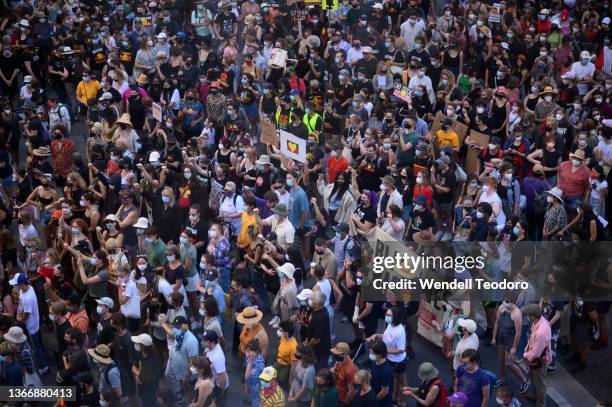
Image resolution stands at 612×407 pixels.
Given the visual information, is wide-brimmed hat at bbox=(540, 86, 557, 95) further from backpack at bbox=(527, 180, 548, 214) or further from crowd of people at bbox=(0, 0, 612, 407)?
backpack at bbox=(527, 180, 548, 214)

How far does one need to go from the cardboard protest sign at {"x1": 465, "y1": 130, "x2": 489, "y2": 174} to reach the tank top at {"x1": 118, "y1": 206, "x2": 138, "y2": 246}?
5374mm

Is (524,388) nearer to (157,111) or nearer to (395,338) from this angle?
(395,338)

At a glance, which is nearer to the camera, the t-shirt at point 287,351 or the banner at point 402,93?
the t-shirt at point 287,351

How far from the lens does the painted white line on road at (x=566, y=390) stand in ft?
42.0

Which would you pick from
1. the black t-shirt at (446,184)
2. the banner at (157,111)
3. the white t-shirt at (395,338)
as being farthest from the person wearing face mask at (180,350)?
the banner at (157,111)

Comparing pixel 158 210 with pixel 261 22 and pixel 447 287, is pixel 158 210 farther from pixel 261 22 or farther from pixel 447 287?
pixel 261 22

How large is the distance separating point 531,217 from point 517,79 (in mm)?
3797

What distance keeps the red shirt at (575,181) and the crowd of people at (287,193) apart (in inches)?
1.2

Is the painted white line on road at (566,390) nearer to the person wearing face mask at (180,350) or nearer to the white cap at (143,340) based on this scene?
the person wearing face mask at (180,350)

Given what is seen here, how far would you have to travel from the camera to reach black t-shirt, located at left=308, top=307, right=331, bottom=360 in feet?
41.0

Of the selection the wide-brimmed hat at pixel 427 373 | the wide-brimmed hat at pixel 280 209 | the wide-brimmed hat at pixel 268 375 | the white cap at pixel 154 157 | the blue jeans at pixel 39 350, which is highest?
the wide-brimmed hat at pixel 427 373

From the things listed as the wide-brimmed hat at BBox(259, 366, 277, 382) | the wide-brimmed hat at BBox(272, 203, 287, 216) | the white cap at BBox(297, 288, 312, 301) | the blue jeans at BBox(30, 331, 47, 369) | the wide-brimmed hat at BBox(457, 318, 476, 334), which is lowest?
the blue jeans at BBox(30, 331, 47, 369)

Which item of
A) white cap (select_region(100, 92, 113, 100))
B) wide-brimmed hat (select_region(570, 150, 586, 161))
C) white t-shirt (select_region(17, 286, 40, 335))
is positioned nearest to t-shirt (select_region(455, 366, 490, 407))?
wide-brimmed hat (select_region(570, 150, 586, 161))

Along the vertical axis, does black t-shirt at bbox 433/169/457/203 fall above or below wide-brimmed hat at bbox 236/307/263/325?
below
